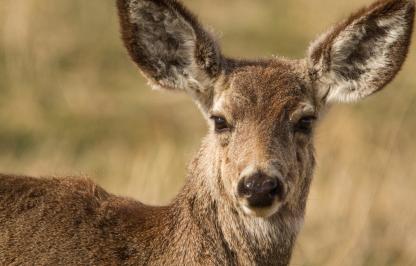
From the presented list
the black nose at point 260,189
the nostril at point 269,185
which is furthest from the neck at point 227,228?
the nostril at point 269,185

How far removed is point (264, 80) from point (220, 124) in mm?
395

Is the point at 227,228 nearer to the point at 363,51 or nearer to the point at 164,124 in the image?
the point at 363,51

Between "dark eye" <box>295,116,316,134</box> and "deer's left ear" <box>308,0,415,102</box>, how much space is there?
38 centimetres

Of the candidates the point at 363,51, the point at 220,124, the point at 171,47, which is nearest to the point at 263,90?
Result: the point at 220,124

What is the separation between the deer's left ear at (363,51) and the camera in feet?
26.4

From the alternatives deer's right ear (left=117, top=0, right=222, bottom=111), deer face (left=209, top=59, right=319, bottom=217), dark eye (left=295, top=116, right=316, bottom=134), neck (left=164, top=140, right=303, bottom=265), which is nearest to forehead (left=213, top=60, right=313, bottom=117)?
deer face (left=209, top=59, right=319, bottom=217)

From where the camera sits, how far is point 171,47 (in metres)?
8.24

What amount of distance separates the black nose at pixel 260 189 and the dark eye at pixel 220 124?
0.58 m

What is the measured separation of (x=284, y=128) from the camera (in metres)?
7.66

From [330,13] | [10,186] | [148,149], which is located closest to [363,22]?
[10,186]

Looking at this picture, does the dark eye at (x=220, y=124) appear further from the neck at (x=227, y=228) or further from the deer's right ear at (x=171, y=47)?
the deer's right ear at (x=171, y=47)

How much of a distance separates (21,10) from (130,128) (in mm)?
2567

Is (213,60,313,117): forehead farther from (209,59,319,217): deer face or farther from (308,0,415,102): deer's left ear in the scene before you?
(308,0,415,102): deer's left ear

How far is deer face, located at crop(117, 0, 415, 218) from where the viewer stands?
7473 mm
